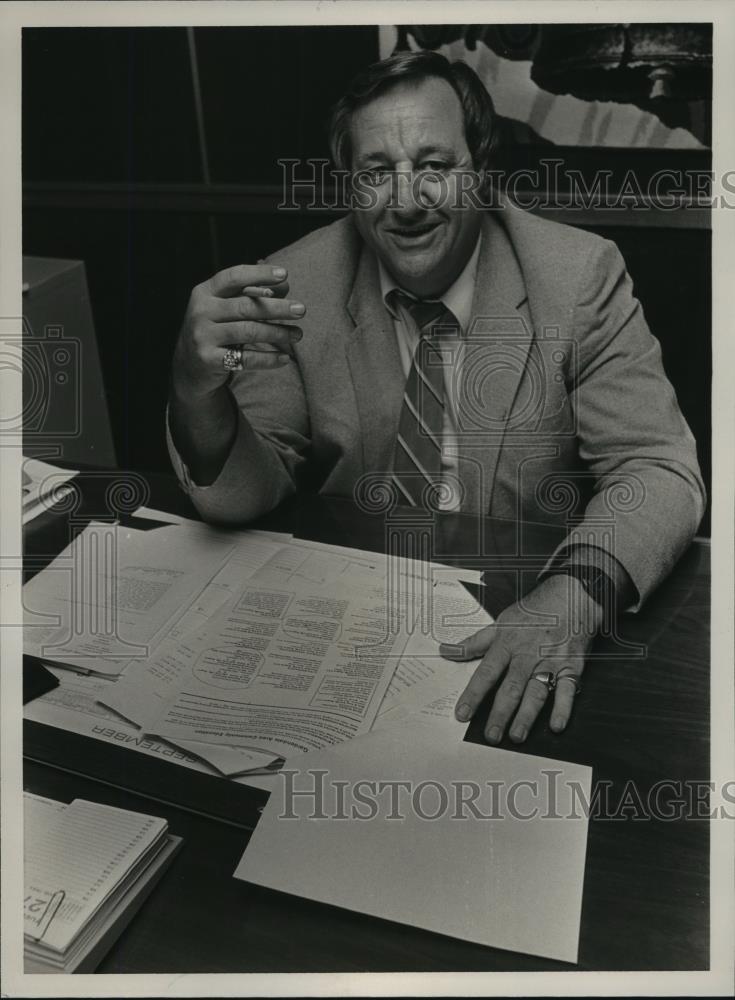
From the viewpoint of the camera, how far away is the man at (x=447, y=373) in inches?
42.9

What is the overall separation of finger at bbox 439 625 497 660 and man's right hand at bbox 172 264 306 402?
1.42 feet

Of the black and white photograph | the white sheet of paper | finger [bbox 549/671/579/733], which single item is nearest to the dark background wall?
the black and white photograph

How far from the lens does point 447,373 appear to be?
46.3 inches

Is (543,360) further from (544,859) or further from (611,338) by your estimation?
(544,859)

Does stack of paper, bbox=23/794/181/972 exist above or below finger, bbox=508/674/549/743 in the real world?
below

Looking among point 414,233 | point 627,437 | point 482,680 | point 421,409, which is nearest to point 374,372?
point 421,409

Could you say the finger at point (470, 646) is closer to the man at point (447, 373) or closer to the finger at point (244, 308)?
the man at point (447, 373)

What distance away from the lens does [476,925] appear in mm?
839

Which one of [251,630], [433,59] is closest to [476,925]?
[251,630]

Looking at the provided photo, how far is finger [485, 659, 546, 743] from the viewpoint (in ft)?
3.10

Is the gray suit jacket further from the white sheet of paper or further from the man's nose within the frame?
the white sheet of paper

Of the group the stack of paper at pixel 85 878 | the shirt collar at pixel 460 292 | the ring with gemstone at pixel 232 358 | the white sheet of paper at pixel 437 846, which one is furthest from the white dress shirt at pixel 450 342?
the stack of paper at pixel 85 878

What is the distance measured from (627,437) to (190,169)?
69 cm

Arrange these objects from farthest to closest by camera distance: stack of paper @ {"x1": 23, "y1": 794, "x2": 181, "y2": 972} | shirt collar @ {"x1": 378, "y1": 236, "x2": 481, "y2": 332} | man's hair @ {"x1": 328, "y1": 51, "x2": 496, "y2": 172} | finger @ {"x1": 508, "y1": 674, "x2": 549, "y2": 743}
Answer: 1. shirt collar @ {"x1": 378, "y1": 236, "x2": 481, "y2": 332}
2. man's hair @ {"x1": 328, "y1": 51, "x2": 496, "y2": 172}
3. finger @ {"x1": 508, "y1": 674, "x2": 549, "y2": 743}
4. stack of paper @ {"x1": 23, "y1": 794, "x2": 181, "y2": 972}
